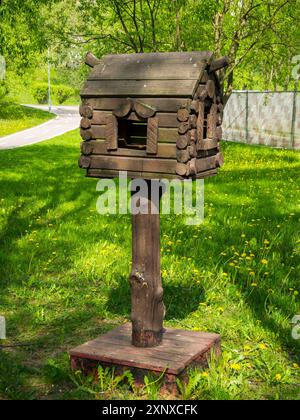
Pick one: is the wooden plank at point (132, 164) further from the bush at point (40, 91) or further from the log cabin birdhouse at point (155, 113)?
the bush at point (40, 91)

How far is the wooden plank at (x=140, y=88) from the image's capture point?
4336mm

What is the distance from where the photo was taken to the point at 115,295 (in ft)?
21.5

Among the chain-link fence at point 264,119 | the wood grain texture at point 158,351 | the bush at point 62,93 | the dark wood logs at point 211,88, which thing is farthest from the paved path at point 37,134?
the bush at point 62,93

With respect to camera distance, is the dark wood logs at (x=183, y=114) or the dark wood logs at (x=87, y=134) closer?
the dark wood logs at (x=183, y=114)

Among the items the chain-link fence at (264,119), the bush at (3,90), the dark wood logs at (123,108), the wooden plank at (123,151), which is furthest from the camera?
the bush at (3,90)

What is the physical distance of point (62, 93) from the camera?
63031 mm

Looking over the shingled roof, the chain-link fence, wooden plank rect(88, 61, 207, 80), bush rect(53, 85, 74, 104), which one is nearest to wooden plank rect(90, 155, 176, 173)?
the shingled roof

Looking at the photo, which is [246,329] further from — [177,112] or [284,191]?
[284,191]

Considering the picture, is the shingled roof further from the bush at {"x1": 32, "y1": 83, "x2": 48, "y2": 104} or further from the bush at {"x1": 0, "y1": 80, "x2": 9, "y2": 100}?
the bush at {"x1": 32, "y1": 83, "x2": 48, "y2": 104}

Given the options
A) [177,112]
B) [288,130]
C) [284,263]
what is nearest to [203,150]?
[177,112]

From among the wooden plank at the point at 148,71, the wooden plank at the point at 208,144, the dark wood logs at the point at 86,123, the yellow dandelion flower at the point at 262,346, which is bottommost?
the yellow dandelion flower at the point at 262,346

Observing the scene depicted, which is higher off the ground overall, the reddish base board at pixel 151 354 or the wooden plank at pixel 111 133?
the wooden plank at pixel 111 133

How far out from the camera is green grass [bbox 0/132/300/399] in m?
4.73

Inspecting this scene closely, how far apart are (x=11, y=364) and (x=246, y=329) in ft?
6.87
